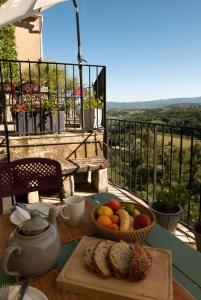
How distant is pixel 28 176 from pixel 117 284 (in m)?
1.44

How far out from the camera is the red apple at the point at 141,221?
106 cm

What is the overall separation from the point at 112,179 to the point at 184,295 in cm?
414

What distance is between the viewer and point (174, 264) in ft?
3.02

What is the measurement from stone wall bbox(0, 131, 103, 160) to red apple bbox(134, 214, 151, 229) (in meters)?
3.12

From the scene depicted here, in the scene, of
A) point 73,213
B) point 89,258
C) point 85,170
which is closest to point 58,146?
point 85,170

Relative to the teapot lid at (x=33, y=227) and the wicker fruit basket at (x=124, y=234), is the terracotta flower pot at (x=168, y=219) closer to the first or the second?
the wicker fruit basket at (x=124, y=234)

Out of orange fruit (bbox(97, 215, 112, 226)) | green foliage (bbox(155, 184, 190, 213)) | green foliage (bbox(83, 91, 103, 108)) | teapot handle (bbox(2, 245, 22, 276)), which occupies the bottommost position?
green foliage (bbox(155, 184, 190, 213))

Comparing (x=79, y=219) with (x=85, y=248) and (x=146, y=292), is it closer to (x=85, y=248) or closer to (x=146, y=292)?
(x=85, y=248)

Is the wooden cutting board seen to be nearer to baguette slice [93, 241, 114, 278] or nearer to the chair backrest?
baguette slice [93, 241, 114, 278]

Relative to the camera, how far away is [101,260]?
830mm

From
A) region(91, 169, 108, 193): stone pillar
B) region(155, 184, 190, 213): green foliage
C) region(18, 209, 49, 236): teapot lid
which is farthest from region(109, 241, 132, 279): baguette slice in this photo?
region(91, 169, 108, 193): stone pillar

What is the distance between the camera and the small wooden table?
765mm

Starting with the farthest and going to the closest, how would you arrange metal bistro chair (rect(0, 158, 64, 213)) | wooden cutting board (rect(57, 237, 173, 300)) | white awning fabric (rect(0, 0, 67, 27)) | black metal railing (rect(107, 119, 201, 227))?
1. white awning fabric (rect(0, 0, 67, 27))
2. black metal railing (rect(107, 119, 201, 227))
3. metal bistro chair (rect(0, 158, 64, 213))
4. wooden cutting board (rect(57, 237, 173, 300))

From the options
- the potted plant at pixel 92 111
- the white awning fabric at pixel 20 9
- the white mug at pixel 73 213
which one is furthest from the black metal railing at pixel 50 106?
the white mug at pixel 73 213
